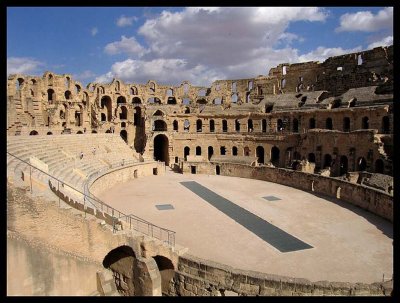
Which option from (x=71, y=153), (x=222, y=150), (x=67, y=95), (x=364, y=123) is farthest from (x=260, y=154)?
(x=67, y=95)

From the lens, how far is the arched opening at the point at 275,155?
31.4 m

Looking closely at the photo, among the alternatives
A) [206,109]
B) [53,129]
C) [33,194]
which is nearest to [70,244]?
[33,194]

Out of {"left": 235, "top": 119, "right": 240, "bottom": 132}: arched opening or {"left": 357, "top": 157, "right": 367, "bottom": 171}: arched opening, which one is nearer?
{"left": 357, "top": 157, "right": 367, "bottom": 171}: arched opening

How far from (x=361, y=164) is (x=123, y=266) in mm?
20911

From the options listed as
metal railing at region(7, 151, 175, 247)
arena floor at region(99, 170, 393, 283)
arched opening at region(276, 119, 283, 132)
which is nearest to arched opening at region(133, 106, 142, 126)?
metal railing at region(7, 151, 175, 247)

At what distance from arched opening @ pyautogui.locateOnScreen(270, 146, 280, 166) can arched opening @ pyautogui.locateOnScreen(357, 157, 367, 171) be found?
780cm

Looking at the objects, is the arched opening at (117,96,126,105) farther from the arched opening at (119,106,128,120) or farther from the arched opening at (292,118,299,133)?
the arched opening at (292,118,299,133)

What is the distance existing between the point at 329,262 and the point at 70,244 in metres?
8.70

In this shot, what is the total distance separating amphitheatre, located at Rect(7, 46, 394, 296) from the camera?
9367 millimetres

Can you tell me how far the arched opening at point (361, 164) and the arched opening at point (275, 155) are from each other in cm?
780

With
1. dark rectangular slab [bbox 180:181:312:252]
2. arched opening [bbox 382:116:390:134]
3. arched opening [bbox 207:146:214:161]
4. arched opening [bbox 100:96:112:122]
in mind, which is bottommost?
dark rectangular slab [bbox 180:181:312:252]

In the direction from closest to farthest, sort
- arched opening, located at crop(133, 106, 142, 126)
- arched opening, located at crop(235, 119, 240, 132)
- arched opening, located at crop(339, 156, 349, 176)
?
arched opening, located at crop(339, 156, 349, 176), arched opening, located at crop(235, 119, 240, 132), arched opening, located at crop(133, 106, 142, 126)

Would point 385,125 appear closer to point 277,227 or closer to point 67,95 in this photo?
point 277,227

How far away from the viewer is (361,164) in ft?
82.6
